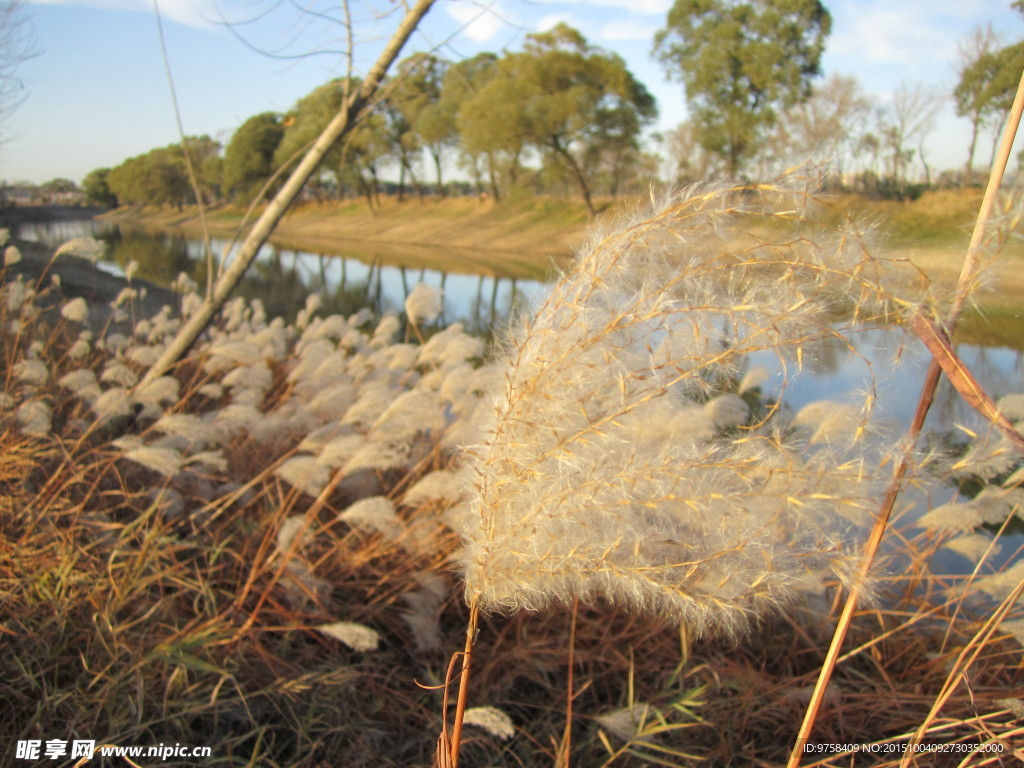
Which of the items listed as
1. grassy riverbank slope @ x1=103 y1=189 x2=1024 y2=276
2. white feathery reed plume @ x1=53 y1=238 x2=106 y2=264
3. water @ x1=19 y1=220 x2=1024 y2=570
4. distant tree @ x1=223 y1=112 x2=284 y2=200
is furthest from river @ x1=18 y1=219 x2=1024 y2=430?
distant tree @ x1=223 y1=112 x2=284 y2=200

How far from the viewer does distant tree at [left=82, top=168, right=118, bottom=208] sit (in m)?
52.2

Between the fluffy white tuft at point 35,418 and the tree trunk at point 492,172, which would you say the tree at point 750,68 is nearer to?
the tree trunk at point 492,172

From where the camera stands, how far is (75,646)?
1.87m

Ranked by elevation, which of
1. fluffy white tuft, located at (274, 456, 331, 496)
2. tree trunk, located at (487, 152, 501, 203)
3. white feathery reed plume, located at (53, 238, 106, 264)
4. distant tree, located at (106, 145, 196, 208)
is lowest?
fluffy white tuft, located at (274, 456, 331, 496)

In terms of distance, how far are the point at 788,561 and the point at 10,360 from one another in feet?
12.3

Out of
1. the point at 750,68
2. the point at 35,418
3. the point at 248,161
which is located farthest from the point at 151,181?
the point at 35,418

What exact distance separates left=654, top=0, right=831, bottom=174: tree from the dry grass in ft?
60.2

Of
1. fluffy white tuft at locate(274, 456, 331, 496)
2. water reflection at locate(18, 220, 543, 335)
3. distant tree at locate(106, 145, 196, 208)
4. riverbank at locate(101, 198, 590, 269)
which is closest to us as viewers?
fluffy white tuft at locate(274, 456, 331, 496)

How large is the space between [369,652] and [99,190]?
209ft

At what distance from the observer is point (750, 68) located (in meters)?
18.3

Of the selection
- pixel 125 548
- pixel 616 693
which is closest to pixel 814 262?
pixel 616 693

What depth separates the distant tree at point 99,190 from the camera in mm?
52219

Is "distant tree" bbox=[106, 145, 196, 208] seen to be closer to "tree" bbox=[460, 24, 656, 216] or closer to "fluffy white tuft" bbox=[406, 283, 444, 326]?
"tree" bbox=[460, 24, 656, 216]

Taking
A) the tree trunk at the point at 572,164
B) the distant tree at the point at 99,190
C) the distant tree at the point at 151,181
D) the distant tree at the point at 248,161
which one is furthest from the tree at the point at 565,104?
the distant tree at the point at 99,190
